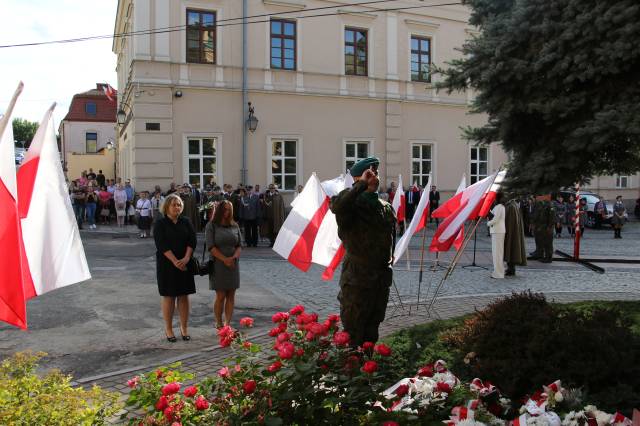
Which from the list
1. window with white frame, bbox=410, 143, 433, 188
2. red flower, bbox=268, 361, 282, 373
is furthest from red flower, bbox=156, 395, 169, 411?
window with white frame, bbox=410, 143, 433, 188

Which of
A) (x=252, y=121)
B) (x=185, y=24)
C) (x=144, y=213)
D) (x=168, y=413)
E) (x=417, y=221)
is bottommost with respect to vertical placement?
(x=168, y=413)

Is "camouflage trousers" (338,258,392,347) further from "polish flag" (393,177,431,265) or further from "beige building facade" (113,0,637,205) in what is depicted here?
"beige building facade" (113,0,637,205)

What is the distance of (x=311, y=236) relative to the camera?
753 cm

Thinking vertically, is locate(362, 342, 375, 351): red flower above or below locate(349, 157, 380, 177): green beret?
below

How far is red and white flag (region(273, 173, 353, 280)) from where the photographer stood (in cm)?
740

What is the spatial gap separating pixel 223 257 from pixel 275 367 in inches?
177

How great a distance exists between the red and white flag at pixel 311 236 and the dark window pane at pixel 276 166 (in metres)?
16.9

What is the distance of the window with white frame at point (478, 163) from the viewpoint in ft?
95.3

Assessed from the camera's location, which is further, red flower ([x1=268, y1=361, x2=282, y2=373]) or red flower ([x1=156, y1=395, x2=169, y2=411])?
red flower ([x1=268, y1=361, x2=282, y2=373])

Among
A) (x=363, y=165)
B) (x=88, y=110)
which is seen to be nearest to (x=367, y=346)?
(x=363, y=165)

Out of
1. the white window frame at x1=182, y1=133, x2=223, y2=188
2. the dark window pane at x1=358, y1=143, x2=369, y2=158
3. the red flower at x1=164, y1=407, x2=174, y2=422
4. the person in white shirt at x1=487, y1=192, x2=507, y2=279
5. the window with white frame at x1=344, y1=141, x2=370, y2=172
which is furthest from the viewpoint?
the dark window pane at x1=358, y1=143, x2=369, y2=158

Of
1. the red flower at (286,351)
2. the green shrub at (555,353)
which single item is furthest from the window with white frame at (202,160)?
the red flower at (286,351)

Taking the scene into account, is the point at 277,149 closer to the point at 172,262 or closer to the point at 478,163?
the point at 478,163

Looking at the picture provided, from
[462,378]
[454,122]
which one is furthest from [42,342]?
[454,122]
